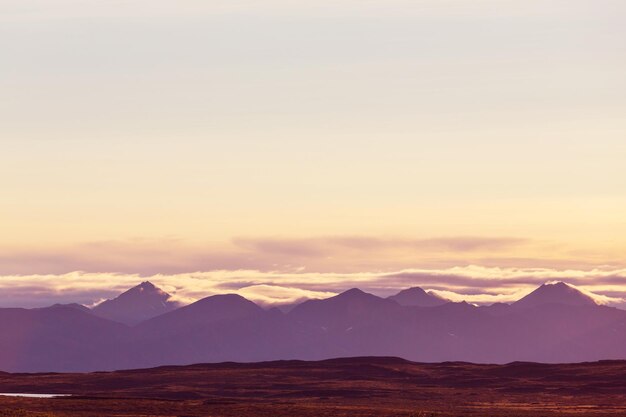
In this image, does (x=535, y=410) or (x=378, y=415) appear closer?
(x=378, y=415)

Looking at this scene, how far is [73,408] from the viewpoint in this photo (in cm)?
19588

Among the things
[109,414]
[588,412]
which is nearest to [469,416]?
[588,412]

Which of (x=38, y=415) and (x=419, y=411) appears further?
(x=419, y=411)

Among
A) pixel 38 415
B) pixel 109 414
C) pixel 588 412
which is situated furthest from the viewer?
pixel 588 412

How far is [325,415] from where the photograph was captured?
608 feet

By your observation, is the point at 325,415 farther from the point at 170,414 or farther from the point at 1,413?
the point at 1,413

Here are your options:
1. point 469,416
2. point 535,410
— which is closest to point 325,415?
point 469,416

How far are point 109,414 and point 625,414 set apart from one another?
74.9 m

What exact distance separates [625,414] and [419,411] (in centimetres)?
3035

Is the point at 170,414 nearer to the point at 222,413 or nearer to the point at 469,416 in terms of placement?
the point at 222,413

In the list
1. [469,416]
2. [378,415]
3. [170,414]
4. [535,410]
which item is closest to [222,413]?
[170,414]

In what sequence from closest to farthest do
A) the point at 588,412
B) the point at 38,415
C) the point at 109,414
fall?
the point at 38,415 → the point at 109,414 → the point at 588,412

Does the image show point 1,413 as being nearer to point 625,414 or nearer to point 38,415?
point 38,415

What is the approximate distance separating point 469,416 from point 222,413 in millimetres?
34954
